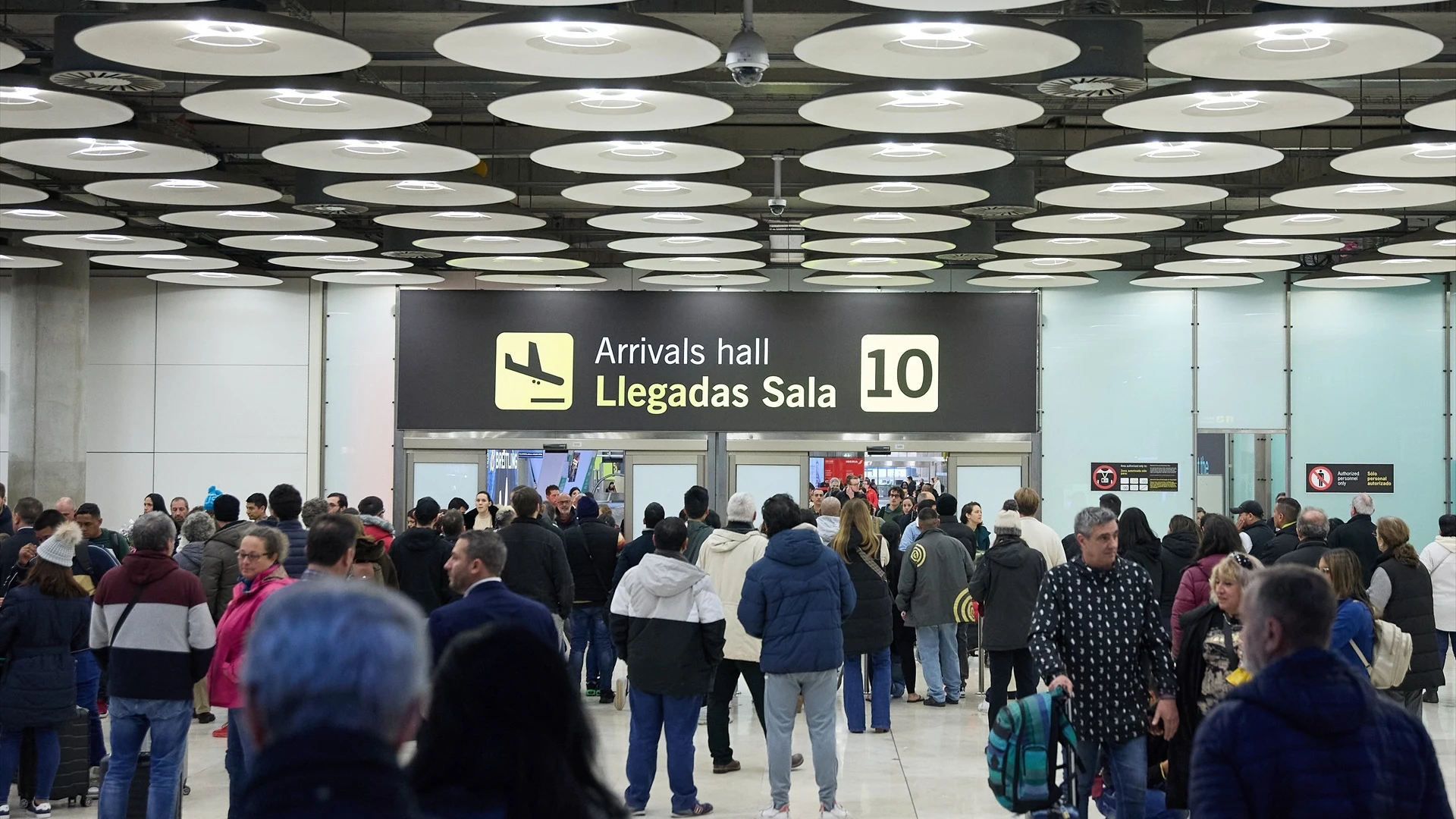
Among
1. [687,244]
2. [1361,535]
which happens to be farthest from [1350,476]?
[687,244]

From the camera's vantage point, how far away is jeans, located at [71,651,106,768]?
324 inches

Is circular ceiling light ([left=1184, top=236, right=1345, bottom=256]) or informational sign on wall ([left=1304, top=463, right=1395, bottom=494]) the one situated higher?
circular ceiling light ([left=1184, top=236, right=1345, bottom=256])

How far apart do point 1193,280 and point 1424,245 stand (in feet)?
12.9

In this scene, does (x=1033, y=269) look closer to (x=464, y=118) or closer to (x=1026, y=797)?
(x=464, y=118)

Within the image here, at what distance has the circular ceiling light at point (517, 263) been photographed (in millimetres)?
16625

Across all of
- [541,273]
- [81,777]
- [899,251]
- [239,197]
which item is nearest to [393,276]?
[541,273]

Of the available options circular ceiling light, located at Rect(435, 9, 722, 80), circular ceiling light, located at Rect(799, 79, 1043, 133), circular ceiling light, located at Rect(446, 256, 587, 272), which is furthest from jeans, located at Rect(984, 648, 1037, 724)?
circular ceiling light, located at Rect(446, 256, 587, 272)

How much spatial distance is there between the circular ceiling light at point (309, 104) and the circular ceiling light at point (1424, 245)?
10452 mm

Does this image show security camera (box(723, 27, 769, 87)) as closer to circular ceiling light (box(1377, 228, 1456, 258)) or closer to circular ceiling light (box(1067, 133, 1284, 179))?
circular ceiling light (box(1067, 133, 1284, 179))

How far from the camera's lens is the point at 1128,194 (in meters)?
12.1

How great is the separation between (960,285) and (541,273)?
19.4ft

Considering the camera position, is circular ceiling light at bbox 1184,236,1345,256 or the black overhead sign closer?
circular ceiling light at bbox 1184,236,1345,256

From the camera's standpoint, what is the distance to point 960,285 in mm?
19906

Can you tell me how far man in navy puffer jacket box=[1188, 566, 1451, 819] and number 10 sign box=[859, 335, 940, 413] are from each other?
16.2 meters
